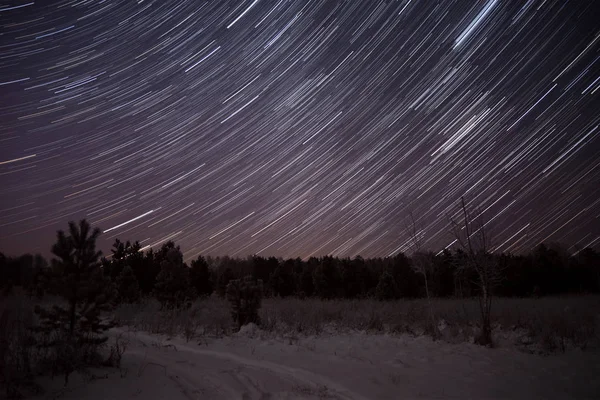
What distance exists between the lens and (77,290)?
7.27 metres

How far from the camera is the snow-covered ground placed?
656cm

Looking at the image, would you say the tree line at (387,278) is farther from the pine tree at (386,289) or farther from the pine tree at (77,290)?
the pine tree at (77,290)

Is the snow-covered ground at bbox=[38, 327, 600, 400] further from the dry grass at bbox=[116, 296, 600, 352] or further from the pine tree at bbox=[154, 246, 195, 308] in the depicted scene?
the pine tree at bbox=[154, 246, 195, 308]

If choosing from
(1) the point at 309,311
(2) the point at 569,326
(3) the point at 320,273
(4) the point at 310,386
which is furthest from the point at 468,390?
(3) the point at 320,273

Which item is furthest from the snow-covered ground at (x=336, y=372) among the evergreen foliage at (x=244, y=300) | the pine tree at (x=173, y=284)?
the pine tree at (x=173, y=284)

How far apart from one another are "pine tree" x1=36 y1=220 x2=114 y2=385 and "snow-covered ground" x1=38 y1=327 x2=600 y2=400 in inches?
34.0

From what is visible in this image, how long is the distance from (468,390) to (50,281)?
811 cm

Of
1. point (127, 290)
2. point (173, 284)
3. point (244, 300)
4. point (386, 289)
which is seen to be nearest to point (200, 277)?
point (127, 290)

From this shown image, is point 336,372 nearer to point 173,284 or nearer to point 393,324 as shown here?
point 393,324

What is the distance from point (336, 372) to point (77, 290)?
555 centimetres


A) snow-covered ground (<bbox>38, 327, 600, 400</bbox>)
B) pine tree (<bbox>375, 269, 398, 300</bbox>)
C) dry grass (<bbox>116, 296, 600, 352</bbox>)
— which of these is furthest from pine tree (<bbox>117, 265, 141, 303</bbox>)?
pine tree (<bbox>375, 269, 398, 300</bbox>)

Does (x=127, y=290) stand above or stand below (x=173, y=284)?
below

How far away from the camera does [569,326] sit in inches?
459

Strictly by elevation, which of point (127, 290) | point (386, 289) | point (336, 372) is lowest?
point (336, 372)
